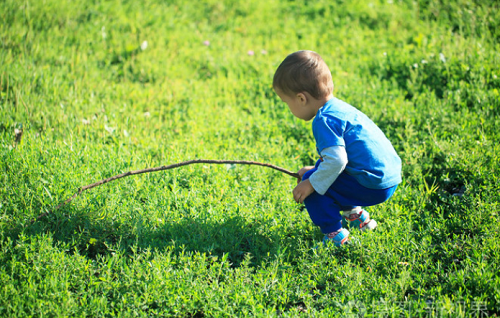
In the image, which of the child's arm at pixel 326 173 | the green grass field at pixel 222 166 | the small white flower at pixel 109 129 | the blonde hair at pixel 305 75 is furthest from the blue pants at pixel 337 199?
the small white flower at pixel 109 129

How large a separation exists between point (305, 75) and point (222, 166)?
1322 mm

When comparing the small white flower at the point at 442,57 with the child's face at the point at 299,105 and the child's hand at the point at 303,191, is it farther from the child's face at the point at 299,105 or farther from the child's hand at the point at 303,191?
the child's hand at the point at 303,191

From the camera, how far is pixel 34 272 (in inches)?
95.8

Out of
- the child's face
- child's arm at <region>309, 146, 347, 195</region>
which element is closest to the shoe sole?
child's arm at <region>309, 146, 347, 195</region>

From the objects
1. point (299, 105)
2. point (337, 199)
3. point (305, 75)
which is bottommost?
point (337, 199)

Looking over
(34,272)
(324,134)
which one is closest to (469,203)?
(324,134)

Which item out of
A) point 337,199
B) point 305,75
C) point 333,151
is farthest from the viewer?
point 337,199

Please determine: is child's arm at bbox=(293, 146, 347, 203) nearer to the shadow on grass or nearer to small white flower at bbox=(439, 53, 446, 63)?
the shadow on grass

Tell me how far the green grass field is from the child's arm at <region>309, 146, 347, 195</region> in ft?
1.63

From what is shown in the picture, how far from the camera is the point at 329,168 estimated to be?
2506 millimetres

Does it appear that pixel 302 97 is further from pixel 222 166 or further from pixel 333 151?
pixel 222 166

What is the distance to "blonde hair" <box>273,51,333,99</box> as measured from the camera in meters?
2.59

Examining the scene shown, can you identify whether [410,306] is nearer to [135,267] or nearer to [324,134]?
[324,134]

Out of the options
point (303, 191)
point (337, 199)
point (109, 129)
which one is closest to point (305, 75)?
point (303, 191)
